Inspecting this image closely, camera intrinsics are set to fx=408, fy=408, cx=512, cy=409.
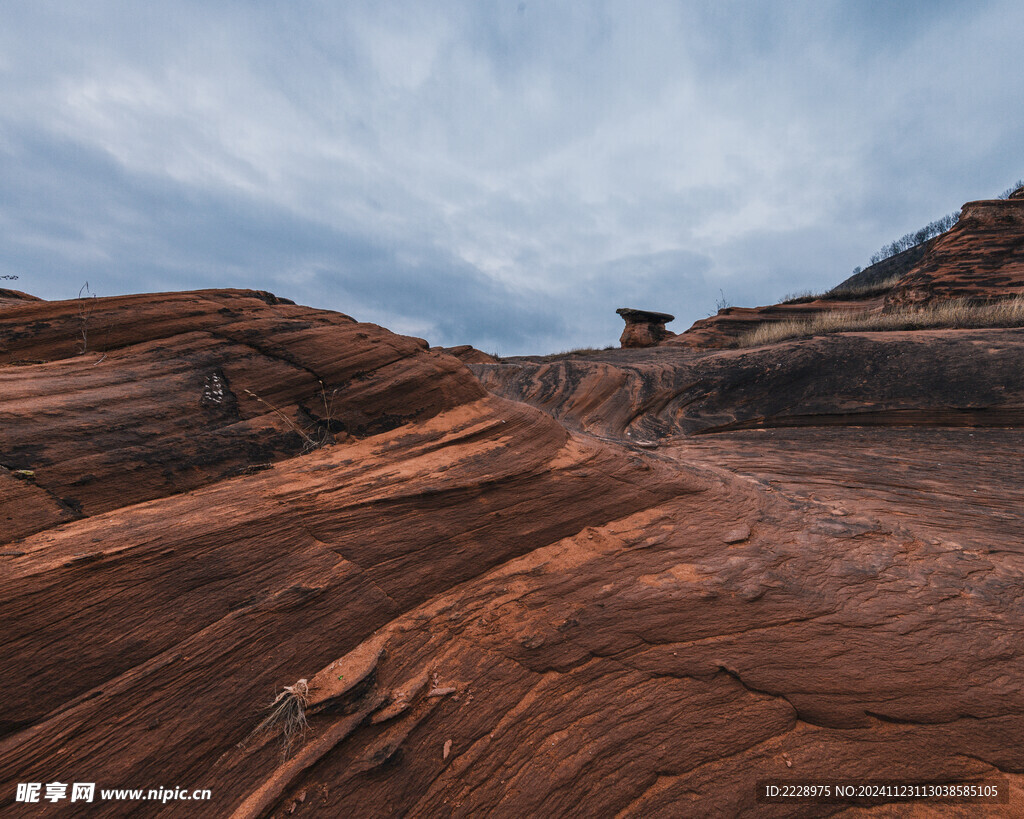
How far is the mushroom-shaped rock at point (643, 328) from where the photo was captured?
31172mm

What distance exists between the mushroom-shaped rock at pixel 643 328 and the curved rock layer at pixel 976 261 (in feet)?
46.0

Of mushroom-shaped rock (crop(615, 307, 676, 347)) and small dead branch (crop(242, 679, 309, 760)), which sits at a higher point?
mushroom-shaped rock (crop(615, 307, 676, 347))

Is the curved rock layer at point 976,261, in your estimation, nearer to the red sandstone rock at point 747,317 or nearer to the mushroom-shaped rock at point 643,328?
the red sandstone rock at point 747,317

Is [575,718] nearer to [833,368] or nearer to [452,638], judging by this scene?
[452,638]

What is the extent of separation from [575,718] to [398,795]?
1173 mm

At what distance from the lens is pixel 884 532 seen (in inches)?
175

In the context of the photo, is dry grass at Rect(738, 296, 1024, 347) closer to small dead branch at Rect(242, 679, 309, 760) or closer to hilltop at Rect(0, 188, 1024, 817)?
hilltop at Rect(0, 188, 1024, 817)

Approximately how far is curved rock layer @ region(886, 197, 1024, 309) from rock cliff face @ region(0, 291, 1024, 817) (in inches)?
670

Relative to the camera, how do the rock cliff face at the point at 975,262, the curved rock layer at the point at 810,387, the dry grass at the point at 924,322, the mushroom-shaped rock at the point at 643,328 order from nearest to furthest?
the curved rock layer at the point at 810,387, the dry grass at the point at 924,322, the rock cliff face at the point at 975,262, the mushroom-shaped rock at the point at 643,328

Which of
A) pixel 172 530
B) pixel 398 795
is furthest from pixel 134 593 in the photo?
pixel 398 795

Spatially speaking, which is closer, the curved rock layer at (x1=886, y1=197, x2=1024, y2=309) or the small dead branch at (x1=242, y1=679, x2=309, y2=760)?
the small dead branch at (x1=242, y1=679, x2=309, y2=760)

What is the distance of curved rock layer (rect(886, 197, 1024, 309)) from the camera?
16609 millimetres

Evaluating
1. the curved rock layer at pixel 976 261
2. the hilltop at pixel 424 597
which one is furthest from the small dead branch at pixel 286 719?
the curved rock layer at pixel 976 261

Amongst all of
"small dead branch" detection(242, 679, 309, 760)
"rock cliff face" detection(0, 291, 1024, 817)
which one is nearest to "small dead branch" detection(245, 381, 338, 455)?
"rock cliff face" detection(0, 291, 1024, 817)
